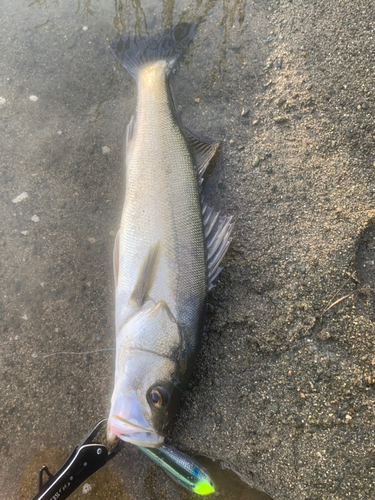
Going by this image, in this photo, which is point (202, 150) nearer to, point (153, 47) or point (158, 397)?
point (153, 47)

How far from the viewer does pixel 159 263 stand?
228 centimetres

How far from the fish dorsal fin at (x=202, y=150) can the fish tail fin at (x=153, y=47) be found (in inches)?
33.8

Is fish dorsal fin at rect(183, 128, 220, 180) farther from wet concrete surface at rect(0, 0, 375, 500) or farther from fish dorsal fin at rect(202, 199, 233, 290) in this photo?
fish dorsal fin at rect(202, 199, 233, 290)

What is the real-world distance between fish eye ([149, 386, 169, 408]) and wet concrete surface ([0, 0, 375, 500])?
0.42 metres

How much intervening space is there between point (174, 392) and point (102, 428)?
0.73 m

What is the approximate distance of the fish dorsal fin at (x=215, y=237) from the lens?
7.83 feet

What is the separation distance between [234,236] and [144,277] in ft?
2.93

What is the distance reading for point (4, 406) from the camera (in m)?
2.37

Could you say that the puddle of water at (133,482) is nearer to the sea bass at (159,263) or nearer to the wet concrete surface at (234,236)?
the wet concrete surface at (234,236)

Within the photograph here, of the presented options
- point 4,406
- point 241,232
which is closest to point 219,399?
point 241,232

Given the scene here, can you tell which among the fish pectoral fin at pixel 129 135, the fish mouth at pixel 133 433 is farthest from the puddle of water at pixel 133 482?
the fish pectoral fin at pixel 129 135

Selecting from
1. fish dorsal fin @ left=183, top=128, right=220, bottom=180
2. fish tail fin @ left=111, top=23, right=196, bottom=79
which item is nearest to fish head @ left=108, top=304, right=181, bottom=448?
fish dorsal fin @ left=183, top=128, right=220, bottom=180

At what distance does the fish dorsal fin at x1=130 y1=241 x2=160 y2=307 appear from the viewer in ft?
7.34

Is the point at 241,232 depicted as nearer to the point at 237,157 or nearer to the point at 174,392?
the point at 237,157
